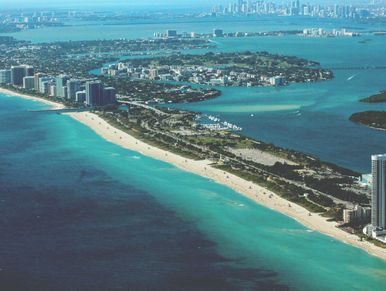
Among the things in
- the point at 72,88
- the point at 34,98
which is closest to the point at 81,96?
the point at 72,88

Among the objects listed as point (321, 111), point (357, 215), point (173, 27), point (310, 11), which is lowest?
point (173, 27)

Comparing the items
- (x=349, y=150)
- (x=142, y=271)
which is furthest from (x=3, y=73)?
(x=142, y=271)

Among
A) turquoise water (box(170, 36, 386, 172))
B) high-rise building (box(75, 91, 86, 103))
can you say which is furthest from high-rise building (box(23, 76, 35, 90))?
turquoise water (box(170, 36, 386, 172))

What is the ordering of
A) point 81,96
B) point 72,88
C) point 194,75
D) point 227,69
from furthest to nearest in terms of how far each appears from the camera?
point 227,69, point 194,75, point 72,88, point 81,96

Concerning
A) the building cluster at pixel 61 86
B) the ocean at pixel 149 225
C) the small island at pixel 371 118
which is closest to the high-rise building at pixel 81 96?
the building cluster at pixel 61 86

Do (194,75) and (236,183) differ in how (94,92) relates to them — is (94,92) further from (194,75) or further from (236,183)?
(236,183)

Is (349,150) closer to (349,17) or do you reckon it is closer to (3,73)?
(3,73)
